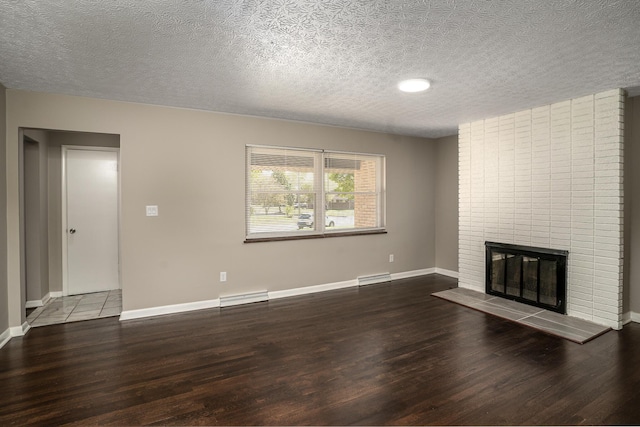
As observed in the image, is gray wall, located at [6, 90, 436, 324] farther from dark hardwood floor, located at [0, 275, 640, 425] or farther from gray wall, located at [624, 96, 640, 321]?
gray wall, located at [624, 96, 640, 321]

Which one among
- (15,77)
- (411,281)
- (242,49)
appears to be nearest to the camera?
(242,49)

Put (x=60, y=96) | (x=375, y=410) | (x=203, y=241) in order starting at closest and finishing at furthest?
(x=375, y=410), (x=60, y=96), (x=203, y=241)

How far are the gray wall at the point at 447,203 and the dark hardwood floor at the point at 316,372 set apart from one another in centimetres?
217

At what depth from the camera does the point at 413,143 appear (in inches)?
233

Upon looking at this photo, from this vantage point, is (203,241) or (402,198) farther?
(402,198)

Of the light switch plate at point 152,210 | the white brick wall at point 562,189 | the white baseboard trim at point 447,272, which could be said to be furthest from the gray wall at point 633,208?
the light switch plate at point 152,210

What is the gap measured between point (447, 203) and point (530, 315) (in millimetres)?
2542

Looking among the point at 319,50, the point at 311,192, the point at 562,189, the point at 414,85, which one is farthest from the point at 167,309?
the point at 562,189

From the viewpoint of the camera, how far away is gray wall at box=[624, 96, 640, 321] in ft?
12.0

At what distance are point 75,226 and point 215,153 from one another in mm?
2341

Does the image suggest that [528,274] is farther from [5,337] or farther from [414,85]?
[5,337]

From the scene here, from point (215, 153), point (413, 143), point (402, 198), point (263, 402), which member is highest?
point (413, 143)

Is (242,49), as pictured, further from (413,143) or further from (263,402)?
(413,143)

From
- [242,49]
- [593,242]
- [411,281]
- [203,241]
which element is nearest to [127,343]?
[203,241]
